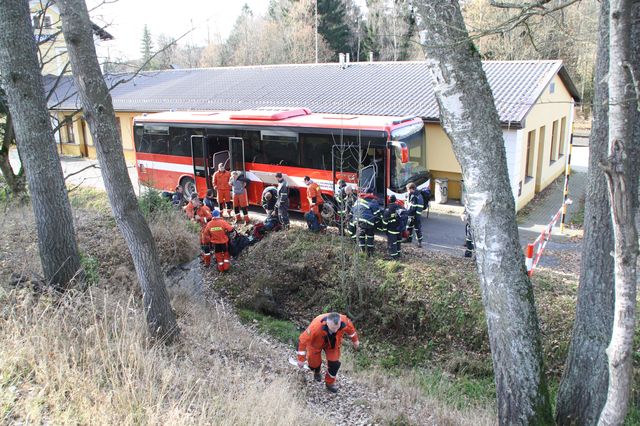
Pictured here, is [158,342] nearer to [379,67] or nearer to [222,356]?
[222,356]

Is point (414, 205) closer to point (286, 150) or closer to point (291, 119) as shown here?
point (286, 150)

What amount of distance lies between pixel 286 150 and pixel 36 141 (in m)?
7.46

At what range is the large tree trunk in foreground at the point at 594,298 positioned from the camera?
4.33 metres

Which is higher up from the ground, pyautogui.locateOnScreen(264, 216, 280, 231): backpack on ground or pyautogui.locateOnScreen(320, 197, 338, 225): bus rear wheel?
pyautogui.locateOnScreen(320, 197, 338, 225): bus rear wheel

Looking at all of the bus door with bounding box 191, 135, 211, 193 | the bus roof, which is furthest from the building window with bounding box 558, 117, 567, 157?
the bus door with bounding box 191, 135, 211, 193

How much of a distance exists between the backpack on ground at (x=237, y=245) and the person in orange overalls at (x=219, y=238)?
295 mm

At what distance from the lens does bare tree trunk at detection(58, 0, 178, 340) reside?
521 cm

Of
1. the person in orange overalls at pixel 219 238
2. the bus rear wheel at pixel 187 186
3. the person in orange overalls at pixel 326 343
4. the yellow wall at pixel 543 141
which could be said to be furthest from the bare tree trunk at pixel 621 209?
the bus rear wheel at pixel 187 186

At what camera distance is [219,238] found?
10.6 m

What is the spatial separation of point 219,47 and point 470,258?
51.8 metres

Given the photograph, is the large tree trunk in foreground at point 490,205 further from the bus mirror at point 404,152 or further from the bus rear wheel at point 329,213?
the bus rear wheel at point 329,213

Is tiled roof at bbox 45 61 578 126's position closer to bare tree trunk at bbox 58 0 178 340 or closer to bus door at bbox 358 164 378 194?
bus door at bbox 358 164 378 194

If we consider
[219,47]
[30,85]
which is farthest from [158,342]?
[219,47]

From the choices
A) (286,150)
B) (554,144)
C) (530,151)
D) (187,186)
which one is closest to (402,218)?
(286,150)
